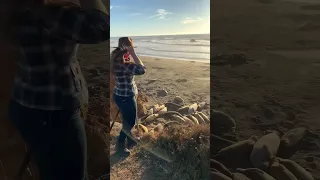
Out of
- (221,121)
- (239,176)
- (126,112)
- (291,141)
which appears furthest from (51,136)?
(291,141)

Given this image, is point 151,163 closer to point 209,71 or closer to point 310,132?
point 209,71

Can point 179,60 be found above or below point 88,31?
below

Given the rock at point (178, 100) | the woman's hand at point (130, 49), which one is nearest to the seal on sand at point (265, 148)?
the rock at point (178, 100)

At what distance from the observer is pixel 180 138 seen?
6.86 feet

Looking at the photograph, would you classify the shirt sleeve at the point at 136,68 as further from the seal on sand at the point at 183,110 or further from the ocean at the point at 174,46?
the seal on sand at the point at 183,110

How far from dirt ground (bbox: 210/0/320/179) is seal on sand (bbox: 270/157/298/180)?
0.09 meters

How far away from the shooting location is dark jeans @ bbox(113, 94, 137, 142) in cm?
210

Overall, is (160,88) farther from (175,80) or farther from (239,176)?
(239,176)

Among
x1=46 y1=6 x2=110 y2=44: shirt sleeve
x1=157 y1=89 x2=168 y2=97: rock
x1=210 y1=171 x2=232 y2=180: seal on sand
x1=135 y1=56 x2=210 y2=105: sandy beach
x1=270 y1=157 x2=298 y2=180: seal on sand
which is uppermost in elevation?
x1=46 y1=6 x2=110 y2=44: shirt sleeve

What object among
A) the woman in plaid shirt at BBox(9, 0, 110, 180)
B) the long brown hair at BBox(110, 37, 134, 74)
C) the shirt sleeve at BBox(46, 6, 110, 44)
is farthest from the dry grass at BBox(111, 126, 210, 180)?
the shirt sleeve at BBox(46, 6, 110, 44)

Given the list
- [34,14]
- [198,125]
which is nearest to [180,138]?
[198,125]

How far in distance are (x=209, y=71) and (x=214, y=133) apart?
335mm

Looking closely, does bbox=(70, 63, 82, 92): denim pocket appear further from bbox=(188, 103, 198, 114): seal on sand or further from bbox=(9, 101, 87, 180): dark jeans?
bbox=(188, 103, 198, 114): seal on sand

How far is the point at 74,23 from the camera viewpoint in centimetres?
192
